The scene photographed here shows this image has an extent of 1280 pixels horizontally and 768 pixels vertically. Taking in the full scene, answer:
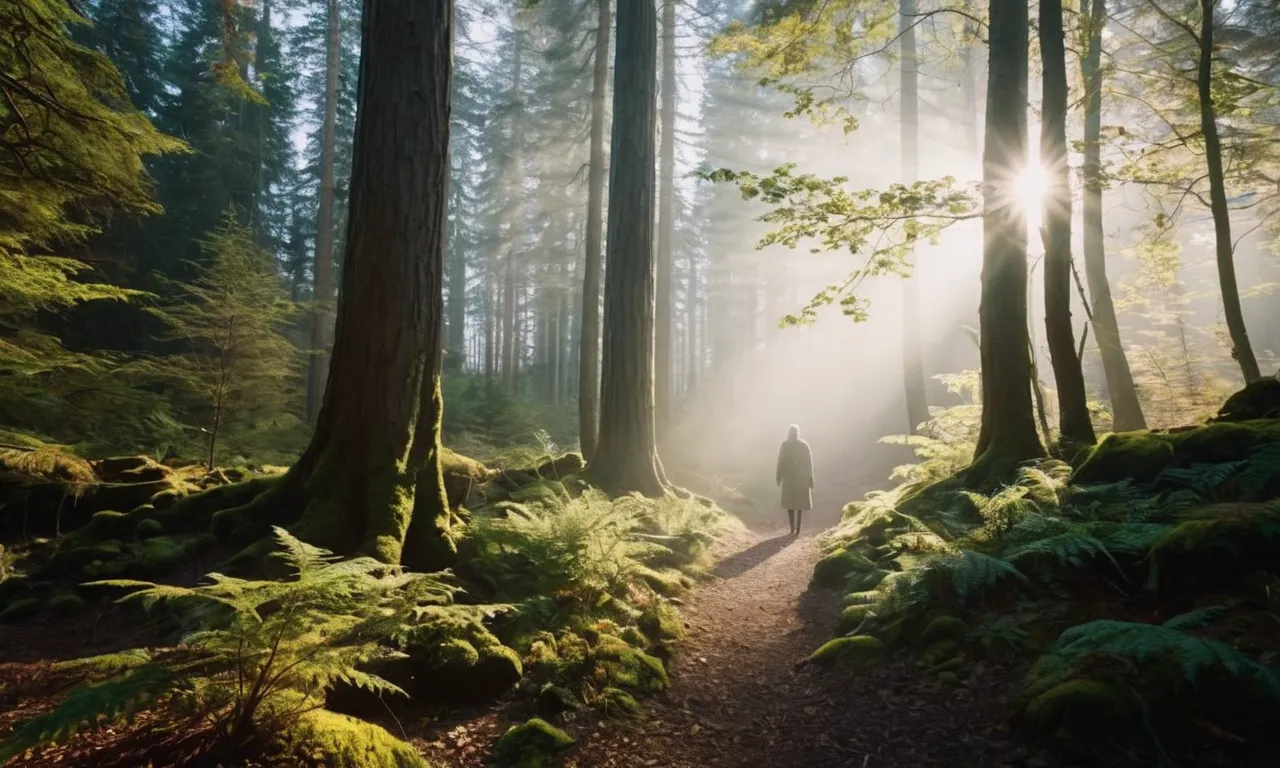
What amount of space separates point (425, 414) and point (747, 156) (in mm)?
30633

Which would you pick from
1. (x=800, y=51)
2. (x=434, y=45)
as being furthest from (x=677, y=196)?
(x=434, y=45)

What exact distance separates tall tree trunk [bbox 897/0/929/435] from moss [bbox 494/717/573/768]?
48.5 feet

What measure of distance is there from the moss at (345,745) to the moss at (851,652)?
305 cm

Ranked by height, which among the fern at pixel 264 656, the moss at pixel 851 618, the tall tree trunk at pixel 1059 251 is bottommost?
the moss at pixel 851 618

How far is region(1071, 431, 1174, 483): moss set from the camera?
17.9 ft

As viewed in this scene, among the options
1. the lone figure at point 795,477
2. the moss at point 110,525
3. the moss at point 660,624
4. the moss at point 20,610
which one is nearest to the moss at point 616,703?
the moss at point 660,624

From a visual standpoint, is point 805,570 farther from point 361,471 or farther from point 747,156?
point 747,156

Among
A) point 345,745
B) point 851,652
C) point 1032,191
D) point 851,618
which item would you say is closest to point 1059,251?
point 1032,191

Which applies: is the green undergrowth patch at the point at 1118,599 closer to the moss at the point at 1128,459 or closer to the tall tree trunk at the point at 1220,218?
the moss at the point at 1128,459

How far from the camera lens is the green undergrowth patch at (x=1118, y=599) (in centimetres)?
252

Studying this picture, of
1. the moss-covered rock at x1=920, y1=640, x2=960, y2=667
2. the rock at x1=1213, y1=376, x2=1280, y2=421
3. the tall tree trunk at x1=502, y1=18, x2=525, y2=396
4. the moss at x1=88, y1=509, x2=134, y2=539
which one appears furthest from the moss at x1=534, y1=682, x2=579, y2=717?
the tall tree trunk at x1=502, y1=18, x2=525, y2=396

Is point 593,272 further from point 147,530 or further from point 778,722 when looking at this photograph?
point 778,722

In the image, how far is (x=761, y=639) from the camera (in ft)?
17.9

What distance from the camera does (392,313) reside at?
527cm
